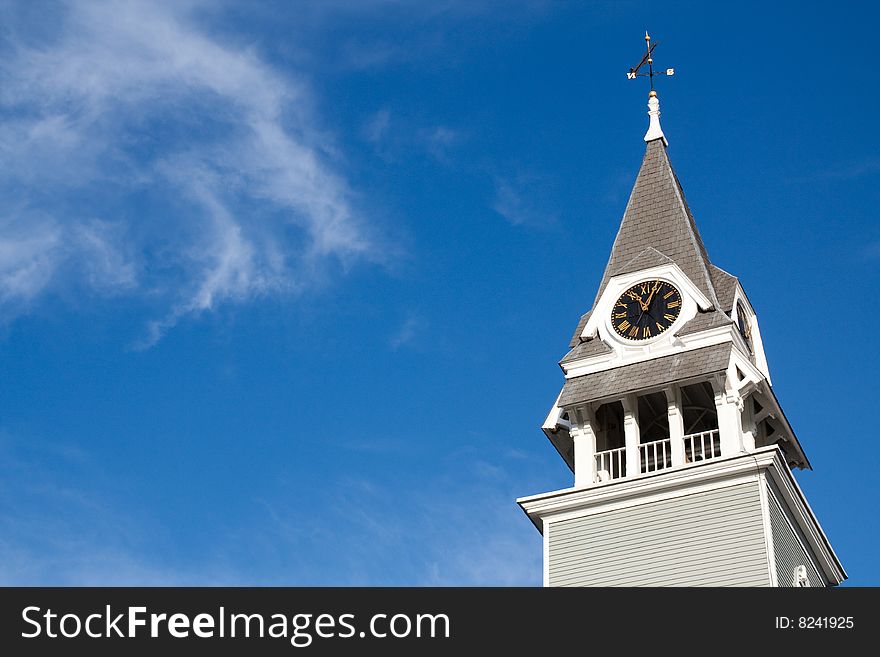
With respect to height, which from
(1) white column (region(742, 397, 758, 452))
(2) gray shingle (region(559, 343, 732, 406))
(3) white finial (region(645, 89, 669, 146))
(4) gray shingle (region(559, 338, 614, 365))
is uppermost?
(3) white finial (region(645, 89, 669, 146))

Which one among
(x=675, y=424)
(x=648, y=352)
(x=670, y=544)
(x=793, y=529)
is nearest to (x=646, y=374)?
(x=648, y=352)

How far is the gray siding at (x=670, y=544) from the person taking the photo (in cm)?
4550

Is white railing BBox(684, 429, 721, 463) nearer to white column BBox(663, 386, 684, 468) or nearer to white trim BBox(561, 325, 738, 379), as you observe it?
white column BBox(663, 386, 684, 468)

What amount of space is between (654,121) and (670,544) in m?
18.9

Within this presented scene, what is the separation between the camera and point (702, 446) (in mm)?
48750

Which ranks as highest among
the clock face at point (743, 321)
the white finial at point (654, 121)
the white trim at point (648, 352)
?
the white finial at point (654, 121)

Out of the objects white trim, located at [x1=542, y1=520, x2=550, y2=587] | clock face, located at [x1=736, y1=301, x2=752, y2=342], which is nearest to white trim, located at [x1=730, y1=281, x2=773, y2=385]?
clock face, located at [x1=736, y1=301, x2=752, y2=342]

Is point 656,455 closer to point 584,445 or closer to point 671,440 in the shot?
point 671,440

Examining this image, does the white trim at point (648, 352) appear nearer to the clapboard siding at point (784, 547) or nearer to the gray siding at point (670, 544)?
the gray siding at point (670, 544)

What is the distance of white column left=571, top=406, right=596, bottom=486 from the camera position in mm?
49531

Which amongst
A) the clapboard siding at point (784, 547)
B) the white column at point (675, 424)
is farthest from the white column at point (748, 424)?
the clapboard siding at point (784, 547)

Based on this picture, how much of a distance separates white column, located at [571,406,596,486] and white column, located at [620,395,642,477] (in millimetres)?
1058

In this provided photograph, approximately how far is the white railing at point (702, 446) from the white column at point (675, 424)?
325 millimetres
